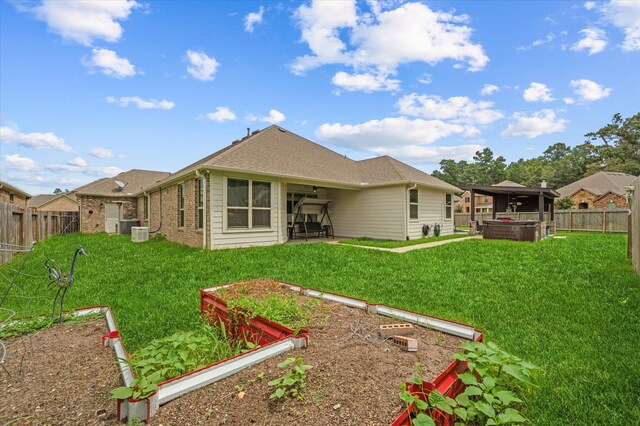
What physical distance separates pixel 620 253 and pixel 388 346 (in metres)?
9.64

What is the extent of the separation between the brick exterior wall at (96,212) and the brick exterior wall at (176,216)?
16.0ft

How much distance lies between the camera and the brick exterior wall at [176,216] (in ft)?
31.4

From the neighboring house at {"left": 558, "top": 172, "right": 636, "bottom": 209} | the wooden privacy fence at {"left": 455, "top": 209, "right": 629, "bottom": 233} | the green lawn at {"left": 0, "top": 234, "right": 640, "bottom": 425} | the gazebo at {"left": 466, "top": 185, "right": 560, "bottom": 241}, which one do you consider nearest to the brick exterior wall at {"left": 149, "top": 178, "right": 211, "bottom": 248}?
the green lawn at {"left": 0, "top": 234, "right": 640, "bottom": 425}

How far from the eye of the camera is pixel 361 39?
1028 cm

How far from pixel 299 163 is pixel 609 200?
2864 centimetres

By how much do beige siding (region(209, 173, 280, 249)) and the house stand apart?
0.03 metres

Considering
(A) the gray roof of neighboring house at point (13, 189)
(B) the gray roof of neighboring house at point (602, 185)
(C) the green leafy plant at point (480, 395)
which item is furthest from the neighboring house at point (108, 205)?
(B) the gray roof of neighboring house at point (602, 185)

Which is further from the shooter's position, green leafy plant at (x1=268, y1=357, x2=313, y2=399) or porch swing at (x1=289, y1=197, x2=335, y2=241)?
porch swing at (x1=289, y1=197, x2=335, y2=241)

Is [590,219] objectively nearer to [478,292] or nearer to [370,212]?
[370,212]

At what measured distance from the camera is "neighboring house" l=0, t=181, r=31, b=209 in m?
13.8

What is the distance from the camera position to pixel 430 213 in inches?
532

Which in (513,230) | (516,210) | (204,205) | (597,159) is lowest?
(513,230)

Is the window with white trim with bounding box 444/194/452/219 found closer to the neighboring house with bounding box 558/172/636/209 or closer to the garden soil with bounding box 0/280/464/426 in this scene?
the garden soil with bounding box 0/280/464/426

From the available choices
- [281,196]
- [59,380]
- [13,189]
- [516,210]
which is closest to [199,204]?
[281,196]
